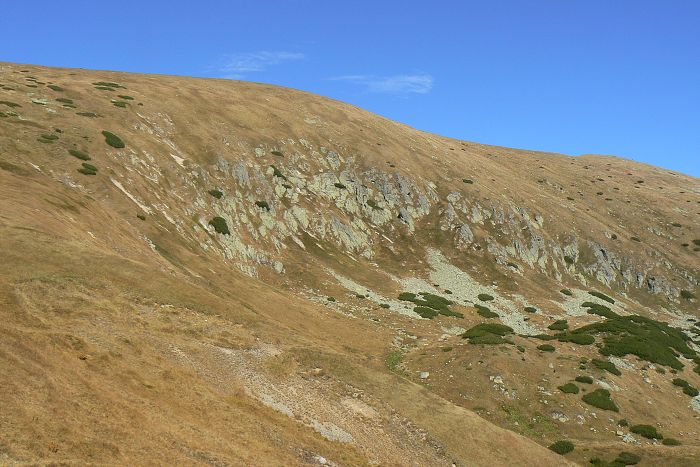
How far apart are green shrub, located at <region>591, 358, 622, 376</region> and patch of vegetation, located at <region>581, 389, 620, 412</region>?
4.21 metres

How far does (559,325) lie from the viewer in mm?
63062

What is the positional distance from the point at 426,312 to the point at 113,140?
42.7m

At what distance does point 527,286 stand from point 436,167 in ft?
116

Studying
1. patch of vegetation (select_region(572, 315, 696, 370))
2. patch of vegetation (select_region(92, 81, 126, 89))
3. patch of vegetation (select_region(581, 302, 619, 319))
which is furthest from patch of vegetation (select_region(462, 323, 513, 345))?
patch of vegetation (select_region(92, 81, 126, 89))

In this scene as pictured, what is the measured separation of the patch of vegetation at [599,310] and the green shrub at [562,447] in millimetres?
42796

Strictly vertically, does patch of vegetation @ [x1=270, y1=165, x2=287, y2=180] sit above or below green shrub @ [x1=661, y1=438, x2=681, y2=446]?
above

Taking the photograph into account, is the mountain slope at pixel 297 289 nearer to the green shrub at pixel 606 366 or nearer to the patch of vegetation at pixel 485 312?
the patch of vegetation at pixel 485 312

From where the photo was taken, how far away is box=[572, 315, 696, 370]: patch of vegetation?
1880 inches

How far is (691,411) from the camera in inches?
1622

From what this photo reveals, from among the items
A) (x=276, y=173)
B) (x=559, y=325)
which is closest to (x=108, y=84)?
(x=276, y=173)

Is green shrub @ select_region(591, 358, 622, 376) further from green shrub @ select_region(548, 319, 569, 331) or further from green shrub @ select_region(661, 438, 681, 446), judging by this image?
green shrub @ select_region(548, 319, 569, 331)

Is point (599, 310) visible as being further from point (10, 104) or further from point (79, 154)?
point (10, 104)

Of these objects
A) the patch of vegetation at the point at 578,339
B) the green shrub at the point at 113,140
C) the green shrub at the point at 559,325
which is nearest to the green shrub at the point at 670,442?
the patch of vegetation at the point at 578,339

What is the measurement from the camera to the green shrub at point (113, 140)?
2482 inches
